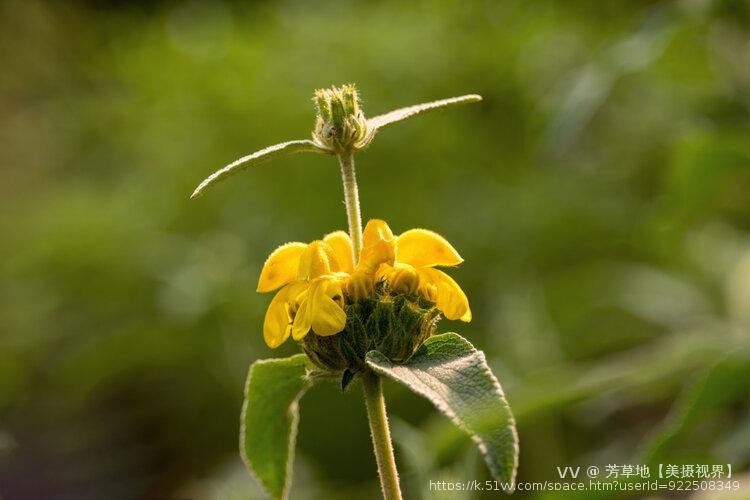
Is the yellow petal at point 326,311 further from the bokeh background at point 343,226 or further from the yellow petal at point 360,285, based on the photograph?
the bokeh background at point 343,226

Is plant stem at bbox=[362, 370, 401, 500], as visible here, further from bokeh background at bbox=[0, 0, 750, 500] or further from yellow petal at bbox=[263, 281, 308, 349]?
bokeh background at bbox=[0, 0, 750, 500]

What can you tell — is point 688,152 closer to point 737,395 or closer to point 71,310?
point 737,395

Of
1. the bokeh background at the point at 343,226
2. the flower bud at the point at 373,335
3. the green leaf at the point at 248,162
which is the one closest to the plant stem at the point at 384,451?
the flower bud at the point at 373,335

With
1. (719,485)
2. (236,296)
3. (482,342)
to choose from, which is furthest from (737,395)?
(236,296)

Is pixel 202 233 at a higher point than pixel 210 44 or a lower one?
lower

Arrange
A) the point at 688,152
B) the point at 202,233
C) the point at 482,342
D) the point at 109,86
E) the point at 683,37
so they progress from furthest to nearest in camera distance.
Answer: the point at 109,86 < the point at 202,233 < the point at 482,342 < the point at 683,37 < the point at 688,152

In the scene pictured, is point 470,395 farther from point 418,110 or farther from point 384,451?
point 418,110

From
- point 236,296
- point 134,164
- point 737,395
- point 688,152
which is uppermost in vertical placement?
point 134,164

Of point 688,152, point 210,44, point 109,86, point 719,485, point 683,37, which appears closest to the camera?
point 719,485

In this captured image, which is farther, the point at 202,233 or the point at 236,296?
the point at 202,233
